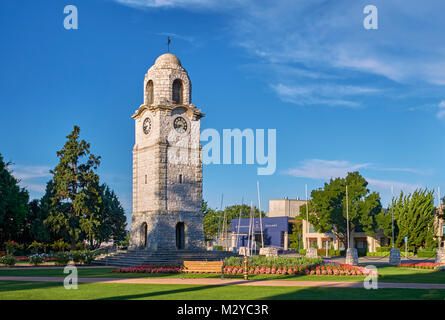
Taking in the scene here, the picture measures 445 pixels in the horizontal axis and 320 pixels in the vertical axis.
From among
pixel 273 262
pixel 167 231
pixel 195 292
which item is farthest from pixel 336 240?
pixel 195 292

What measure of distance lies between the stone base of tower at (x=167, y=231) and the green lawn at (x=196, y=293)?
67.6ft

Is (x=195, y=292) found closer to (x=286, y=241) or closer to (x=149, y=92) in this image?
(x=149, y=92)

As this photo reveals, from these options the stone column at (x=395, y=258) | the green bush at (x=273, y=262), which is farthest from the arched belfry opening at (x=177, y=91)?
the stone column at (x=395, y=258)

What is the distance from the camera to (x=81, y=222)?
2055 inches

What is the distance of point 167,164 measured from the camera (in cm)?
4300

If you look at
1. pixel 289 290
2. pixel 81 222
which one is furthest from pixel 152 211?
pixel 289 290

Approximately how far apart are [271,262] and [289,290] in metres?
10.2

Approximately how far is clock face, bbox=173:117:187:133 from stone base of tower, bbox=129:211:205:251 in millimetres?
7299

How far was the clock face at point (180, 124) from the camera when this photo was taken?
43.9 metres

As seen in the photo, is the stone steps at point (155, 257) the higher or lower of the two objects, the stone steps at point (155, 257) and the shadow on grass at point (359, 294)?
the lower

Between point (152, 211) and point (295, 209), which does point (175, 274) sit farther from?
point (295, 209)

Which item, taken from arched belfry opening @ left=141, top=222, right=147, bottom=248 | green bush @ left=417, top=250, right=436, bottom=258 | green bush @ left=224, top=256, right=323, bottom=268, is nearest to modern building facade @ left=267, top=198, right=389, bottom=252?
green bush @ left=417, top=250, right=436, bottom=258

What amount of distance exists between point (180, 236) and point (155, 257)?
5.83 meters

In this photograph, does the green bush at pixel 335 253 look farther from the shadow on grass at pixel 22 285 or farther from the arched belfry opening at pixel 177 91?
the shadow on grass at pixel 22 285
